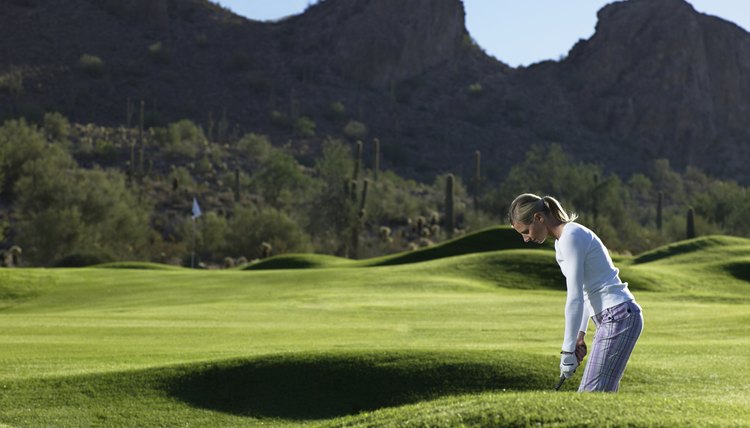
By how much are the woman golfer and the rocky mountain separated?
80671 millimetres

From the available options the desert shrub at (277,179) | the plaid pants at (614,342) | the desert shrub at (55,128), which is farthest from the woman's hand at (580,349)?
the desert shrub at (55,128)

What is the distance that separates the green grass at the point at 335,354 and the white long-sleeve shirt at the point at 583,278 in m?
0.63

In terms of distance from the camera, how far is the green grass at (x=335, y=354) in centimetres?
1019

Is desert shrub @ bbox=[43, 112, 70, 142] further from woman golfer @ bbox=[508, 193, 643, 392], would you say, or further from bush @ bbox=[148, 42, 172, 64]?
woman golfer @ bbox=[508, 193, 643, 392]

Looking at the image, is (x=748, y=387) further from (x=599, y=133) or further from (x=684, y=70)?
(x=684, y=70)

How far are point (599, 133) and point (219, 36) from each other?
4001 cm

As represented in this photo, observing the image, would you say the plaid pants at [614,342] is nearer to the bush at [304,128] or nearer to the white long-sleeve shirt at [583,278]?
the white long-sleeve shirt at [583,278]

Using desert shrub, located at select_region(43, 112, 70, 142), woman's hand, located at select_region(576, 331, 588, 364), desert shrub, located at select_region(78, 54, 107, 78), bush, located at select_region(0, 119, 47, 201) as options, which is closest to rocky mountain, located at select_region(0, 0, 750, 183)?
desert shrub, located at select_region(78, 54, 107, 78)

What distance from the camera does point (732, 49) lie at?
422ft

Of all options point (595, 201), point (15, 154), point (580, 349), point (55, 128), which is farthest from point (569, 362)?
point (55, 128)

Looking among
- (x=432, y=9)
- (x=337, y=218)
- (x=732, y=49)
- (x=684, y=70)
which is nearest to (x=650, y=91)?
(x=684, y=70)

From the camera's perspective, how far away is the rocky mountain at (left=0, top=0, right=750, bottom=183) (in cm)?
9906

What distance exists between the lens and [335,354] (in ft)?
49.9

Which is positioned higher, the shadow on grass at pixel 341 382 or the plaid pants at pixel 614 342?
the plaid pants at pixel 614 342
